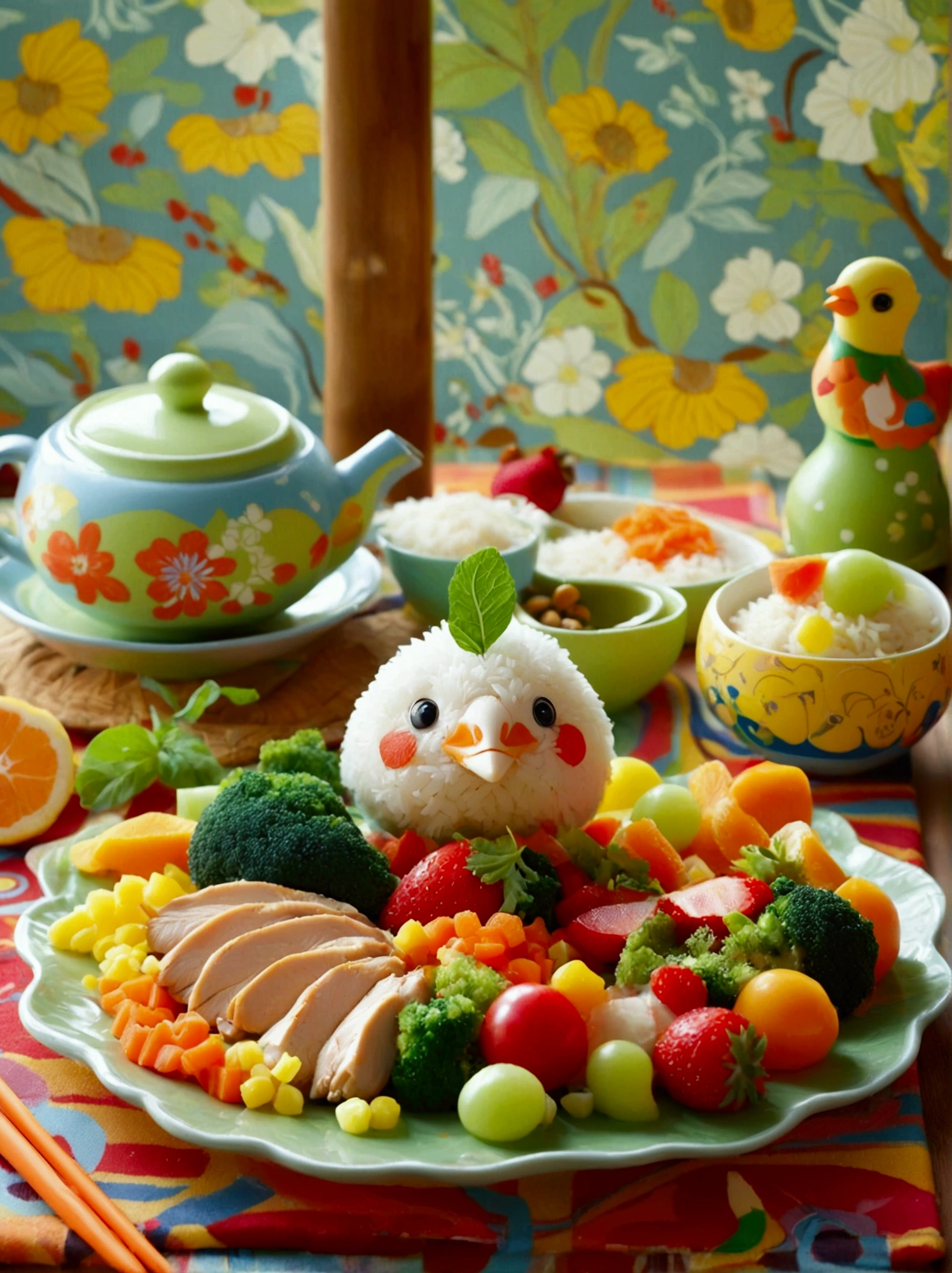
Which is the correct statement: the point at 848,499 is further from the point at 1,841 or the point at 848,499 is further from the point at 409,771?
the point at 1,841

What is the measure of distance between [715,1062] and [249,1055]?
0.30 m

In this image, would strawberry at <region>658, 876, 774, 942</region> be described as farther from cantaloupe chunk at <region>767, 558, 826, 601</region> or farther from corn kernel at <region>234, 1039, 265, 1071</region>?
cantaloupe chunk at <region>767, 558, 826, 601</region>

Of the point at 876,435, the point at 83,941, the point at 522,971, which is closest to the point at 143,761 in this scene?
the point at 83,941

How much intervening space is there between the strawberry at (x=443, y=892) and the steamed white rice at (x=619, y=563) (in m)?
0.64

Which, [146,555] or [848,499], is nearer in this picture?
[146,555]

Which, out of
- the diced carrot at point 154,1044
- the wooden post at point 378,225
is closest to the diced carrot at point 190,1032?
the diced carrot at point 154,1044

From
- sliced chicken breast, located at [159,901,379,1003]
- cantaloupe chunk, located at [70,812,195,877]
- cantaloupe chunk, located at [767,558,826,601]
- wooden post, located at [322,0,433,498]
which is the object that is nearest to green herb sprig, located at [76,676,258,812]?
cantaloupe chunk, located at [70,812,195,877]

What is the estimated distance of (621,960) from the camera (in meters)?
1.07

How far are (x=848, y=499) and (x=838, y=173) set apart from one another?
0.95 meters

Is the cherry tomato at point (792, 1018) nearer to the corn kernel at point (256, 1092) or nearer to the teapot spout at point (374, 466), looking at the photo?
the corn kernel at point (256, 1092)

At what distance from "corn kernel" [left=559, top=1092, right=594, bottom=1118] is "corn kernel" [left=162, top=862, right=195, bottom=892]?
0.41 m

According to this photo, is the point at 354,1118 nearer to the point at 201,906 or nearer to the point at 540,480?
the point at 201,906

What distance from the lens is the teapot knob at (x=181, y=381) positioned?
5.10ft

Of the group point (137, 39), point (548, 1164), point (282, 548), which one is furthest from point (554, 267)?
point (548, 1164)
